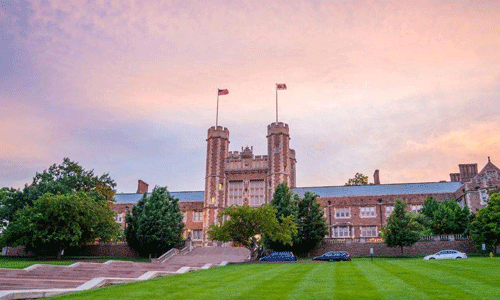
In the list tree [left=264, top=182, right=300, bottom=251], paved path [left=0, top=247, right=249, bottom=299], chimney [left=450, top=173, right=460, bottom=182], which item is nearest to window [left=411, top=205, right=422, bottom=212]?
chimney [left=450, top=173, right=460, bottom=182]

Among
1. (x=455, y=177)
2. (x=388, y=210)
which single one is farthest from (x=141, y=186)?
(x=455, y=177)

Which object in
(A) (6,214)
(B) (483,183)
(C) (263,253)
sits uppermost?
(B) (483,183)

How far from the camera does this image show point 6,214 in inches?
1721

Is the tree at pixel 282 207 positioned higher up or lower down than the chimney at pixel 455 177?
lower down

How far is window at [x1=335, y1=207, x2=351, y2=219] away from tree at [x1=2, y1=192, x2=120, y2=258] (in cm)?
2908

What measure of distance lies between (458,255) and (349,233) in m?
22.1

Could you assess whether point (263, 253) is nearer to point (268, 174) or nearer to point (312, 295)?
point (268, 174)

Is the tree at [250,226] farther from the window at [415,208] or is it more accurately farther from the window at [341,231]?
the window at [415,208]

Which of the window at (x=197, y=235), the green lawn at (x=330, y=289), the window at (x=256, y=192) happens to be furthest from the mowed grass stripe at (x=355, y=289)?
the window at (x=197, y=235)

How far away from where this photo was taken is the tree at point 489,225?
1315 inches

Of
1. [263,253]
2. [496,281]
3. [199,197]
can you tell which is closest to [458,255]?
[263,253]

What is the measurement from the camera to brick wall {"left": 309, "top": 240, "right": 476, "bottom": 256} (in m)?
39.6

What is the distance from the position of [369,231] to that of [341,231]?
3568 mm

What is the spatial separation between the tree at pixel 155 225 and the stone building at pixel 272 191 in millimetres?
9307
